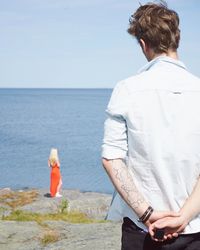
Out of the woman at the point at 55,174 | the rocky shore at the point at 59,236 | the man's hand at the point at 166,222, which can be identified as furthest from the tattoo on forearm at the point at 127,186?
the woman at the point at 55,174

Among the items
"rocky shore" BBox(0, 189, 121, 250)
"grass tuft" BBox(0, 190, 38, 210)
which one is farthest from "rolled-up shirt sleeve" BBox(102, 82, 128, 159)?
"grass tuft" BBox(0, 190, 38, 210)

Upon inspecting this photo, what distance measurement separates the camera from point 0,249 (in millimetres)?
7914

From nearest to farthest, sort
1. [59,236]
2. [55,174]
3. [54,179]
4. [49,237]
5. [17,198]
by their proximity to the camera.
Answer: [49,237], [59,236], [54,179], [55,174], [17,198]

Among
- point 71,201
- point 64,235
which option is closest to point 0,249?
point 64,235

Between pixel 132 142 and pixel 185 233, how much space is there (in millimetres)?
673

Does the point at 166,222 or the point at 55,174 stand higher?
the point at 166,222

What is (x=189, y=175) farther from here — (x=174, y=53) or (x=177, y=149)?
(x=174, y=53)

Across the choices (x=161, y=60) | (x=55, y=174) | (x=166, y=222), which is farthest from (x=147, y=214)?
(x=55, y=174)

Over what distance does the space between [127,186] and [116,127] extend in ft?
1.25

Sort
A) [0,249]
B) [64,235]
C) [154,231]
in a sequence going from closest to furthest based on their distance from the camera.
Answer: [154,231] → [0,249] → [64,235]

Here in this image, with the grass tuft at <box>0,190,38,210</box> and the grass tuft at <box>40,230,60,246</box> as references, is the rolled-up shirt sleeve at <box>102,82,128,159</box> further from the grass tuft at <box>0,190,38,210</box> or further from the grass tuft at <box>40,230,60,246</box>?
the grass tuft at <box>0,190,38,210</box>

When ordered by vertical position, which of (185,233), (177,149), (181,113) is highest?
(181,113)

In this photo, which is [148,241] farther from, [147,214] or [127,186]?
[127,186]

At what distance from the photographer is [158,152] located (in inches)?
134
